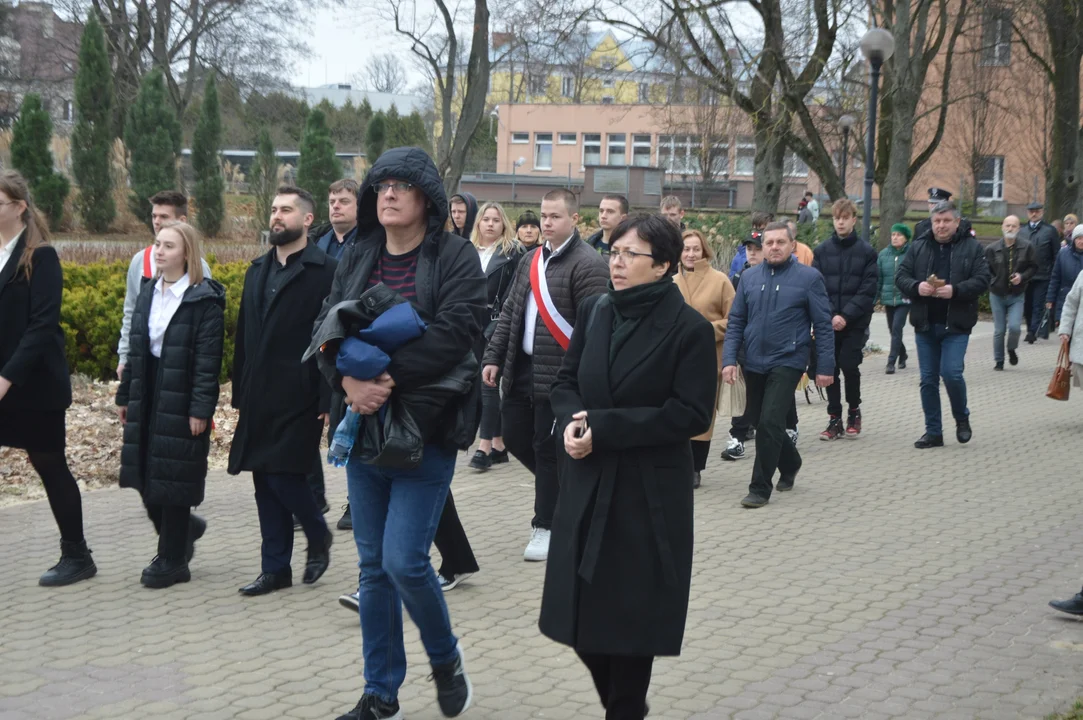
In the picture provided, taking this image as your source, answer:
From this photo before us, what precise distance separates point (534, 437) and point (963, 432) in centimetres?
562

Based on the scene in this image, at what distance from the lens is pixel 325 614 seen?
19.6 feet

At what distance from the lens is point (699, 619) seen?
6.01 metres

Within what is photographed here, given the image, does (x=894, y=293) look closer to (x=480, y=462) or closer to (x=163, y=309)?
(x=480, y=462)

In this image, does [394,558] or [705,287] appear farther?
[705,287]

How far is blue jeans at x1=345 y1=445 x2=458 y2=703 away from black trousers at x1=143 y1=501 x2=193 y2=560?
7.14 feet

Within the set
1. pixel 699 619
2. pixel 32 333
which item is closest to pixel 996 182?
pixel 699 619

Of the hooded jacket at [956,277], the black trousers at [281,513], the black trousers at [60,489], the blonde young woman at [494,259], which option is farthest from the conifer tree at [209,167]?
the black trousers at [281,513]

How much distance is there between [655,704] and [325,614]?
185cm

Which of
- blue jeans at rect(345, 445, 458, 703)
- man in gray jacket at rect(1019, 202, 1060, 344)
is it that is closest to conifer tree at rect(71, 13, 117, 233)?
man in gray jacket at rect(1019, 202, 1060, 344)

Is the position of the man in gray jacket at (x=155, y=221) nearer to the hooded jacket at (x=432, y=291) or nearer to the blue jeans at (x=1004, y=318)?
the hooded jacket at (x=432, y=291)

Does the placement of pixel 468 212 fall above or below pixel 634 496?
above

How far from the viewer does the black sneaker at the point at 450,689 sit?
15.1 feet

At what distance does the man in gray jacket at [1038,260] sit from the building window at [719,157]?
2855 cm

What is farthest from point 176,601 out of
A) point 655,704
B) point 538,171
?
point 538,171
